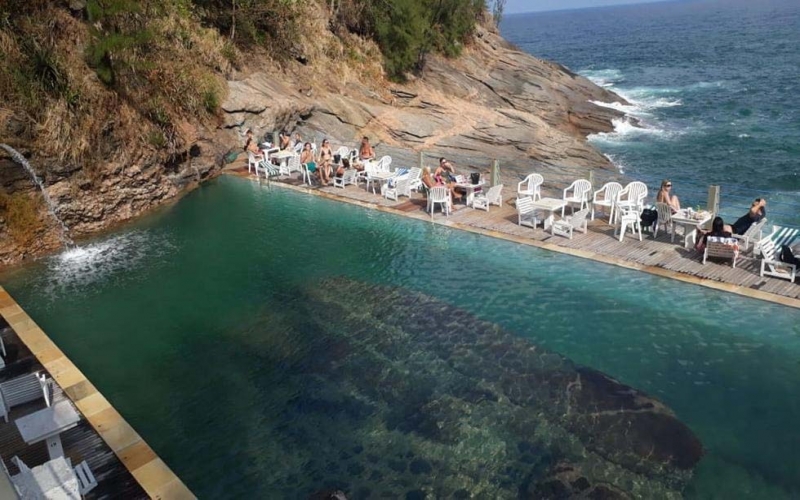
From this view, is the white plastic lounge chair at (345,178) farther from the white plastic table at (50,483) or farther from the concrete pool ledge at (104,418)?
the white plastic table at (50,483)

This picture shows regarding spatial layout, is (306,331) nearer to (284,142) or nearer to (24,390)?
(24,390)

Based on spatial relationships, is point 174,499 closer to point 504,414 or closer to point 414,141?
point 504,414

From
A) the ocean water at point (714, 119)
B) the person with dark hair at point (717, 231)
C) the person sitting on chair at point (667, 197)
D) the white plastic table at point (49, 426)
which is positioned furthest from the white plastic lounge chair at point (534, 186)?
the white plastic table at point (49, 426)

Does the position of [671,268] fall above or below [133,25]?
below

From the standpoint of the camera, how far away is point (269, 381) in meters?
9.30

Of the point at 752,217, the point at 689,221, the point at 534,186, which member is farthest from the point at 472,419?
the point at 534,186

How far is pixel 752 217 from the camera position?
12320 millimetres

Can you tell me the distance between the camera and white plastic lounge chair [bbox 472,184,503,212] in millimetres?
16266

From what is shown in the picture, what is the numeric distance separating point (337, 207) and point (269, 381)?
361 inches

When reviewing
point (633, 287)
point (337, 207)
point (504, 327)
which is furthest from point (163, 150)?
point (633, 287)

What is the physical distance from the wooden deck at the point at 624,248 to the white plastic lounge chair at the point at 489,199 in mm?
175

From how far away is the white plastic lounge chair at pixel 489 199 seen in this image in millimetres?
16266

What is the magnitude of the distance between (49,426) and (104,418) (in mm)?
1125

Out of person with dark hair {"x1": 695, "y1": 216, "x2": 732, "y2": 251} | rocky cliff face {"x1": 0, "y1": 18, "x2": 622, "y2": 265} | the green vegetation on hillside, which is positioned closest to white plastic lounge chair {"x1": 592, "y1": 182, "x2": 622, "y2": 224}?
person with dark hair {"x1": 695, "y1": 216, "x2": 732, "y2": 251}
